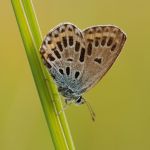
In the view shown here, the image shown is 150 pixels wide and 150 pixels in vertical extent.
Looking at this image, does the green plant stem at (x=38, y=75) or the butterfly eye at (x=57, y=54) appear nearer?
the green plant stem at (x=38, y=75)

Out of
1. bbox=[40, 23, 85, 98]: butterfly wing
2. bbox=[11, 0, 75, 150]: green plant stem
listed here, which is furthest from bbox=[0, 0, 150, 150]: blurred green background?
bbox=[11, 0, 75, 150]: green plant stem

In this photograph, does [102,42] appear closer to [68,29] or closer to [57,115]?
[68,29]

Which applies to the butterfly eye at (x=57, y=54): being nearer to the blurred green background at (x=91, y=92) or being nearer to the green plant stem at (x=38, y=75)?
the green plant stem at (x=38, y=75)

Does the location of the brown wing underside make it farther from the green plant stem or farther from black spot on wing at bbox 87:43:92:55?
the green plant stem

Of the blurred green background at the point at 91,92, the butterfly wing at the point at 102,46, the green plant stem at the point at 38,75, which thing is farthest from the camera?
the blurred green background at the point at 91,92

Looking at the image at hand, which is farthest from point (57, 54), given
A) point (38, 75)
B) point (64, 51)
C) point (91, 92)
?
point (91, 92)

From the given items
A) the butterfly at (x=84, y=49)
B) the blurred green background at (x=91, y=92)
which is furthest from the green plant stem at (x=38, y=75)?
the blurred green background at (x=91, y=92)

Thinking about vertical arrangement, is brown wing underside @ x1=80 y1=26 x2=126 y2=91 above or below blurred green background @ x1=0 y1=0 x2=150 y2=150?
above
